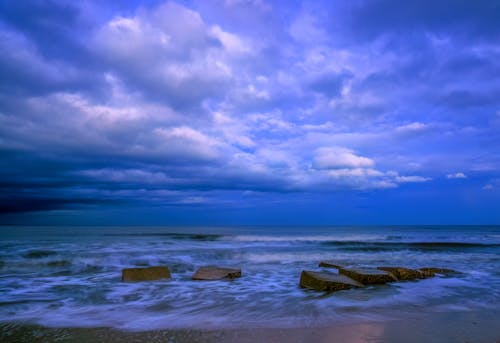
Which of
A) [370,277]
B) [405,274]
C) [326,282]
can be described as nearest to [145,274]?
[326,282]

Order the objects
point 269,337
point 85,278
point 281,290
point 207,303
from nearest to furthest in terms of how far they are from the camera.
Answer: point 269,337
point 207,303
point 281,290
point 85,278

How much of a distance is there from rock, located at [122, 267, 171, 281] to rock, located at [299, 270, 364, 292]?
3468mm

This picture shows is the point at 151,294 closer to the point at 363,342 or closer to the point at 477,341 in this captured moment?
the point at 363,342

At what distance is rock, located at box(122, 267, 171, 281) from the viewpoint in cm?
727

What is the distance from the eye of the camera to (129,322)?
4.00m

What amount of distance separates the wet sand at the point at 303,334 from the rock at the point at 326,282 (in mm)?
1909

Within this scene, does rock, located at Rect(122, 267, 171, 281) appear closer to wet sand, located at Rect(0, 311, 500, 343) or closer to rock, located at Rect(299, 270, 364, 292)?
wet sand, located at Rect(0, 311, 500, 343)

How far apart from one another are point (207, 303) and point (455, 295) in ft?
15.3

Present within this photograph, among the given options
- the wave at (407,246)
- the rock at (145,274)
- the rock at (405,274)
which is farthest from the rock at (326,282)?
the wave at (407,246)

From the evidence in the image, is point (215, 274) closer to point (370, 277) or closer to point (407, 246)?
point (370, 277)

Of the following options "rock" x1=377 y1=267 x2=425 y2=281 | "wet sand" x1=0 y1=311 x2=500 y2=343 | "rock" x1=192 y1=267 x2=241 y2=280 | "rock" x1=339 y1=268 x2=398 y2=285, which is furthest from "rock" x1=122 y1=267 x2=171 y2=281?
"rock" x1=377 y1=267 x2=425 y2=281

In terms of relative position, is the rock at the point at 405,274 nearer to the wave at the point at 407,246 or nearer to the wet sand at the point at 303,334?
the wet sand at the point at 303,334

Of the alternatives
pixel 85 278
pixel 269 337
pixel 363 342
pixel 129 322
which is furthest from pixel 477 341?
pixel 85 278

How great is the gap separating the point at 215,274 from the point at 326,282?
2935mm
